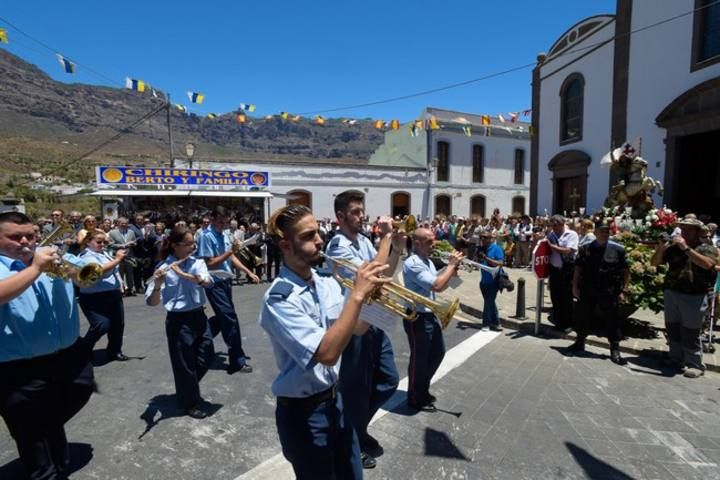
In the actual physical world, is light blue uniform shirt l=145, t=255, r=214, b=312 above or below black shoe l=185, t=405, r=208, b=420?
above

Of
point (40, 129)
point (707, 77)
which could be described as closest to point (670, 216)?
point (707, 77)

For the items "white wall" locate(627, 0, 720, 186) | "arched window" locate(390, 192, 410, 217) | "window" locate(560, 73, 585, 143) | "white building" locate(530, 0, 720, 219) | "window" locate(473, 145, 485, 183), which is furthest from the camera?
"window" locate(473, 145, 485, 183)

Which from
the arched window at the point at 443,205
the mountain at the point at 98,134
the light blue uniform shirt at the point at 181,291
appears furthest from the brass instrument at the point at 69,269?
the arched window at the point at 443,205

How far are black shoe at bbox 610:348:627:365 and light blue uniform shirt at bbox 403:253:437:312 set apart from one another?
131 inches

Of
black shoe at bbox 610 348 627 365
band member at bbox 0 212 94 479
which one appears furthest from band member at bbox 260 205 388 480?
black shoe at bbox 610 348 627 365

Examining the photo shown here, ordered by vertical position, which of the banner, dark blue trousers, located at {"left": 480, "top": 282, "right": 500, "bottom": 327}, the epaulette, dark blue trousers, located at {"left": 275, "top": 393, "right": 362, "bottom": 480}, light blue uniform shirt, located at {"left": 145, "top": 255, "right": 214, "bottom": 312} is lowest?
dark blue trousers, located at {"left": 480, "top": 282, "right": 500, "bottom": 327}

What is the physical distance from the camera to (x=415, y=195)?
91.1 ft

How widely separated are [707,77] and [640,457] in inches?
583

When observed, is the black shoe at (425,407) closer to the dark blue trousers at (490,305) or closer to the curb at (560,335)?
the dark blue trousers at (490,305)

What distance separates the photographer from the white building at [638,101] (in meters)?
13.2

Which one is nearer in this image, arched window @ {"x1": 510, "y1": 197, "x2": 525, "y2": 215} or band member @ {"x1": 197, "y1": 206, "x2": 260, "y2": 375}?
band member @ {"x1": 197, "y1": 206, "x2": 260, "y2": 375}

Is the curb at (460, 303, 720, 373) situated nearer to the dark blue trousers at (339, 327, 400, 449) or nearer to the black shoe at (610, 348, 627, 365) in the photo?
the black shoe at (610, 348, 627, 365)

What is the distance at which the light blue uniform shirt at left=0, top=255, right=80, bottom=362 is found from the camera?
2.54m

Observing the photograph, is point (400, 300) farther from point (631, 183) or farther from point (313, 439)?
point (631, 183)
